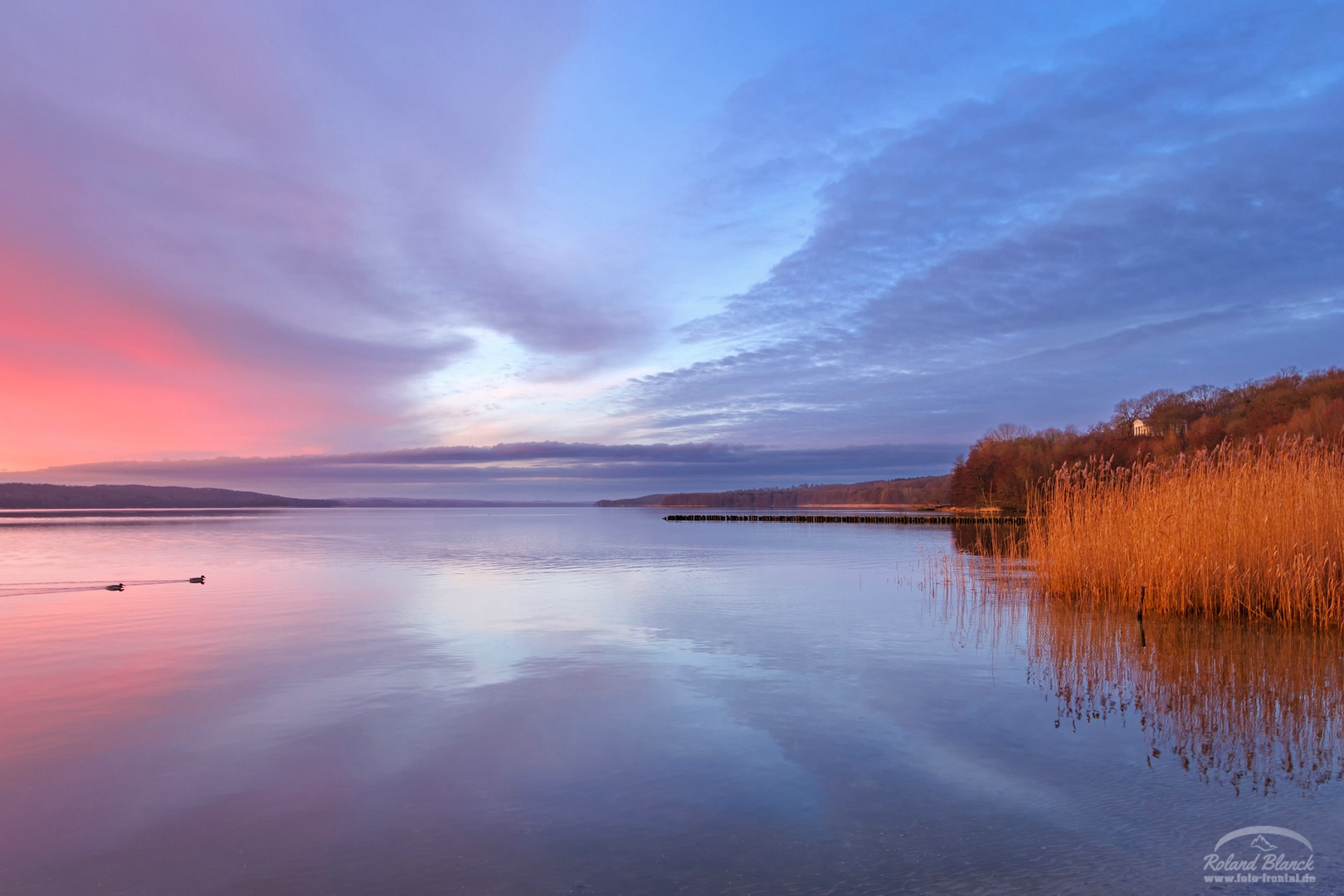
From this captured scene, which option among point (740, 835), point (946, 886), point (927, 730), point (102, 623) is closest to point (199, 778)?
point (740, 835)

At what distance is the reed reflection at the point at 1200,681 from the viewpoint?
5539mm

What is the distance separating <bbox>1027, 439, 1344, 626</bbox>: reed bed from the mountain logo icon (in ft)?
25.5

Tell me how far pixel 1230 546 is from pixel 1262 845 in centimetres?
865

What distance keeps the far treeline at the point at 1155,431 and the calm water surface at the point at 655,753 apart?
165 feet

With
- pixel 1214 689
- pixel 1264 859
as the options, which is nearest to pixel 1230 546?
pixel 1214 689

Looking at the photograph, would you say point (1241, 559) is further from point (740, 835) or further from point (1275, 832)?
point (740, 835)

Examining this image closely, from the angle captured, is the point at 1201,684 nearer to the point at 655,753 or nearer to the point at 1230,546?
the point at 1230,546

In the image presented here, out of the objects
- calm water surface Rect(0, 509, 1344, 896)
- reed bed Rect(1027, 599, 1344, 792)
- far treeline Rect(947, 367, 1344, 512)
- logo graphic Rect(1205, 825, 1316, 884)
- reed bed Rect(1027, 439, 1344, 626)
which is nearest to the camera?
logo graphic Rect(1205, 825, 1316, 884)

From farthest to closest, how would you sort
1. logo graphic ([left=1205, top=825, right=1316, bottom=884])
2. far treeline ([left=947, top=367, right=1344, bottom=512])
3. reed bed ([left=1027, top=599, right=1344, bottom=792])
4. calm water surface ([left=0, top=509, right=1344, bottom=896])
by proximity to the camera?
1. far treeline ([left=947, top=367, right=1344, bottom=512])
2. reed bed ([left=1027, top=599, right=1344, bottom=792])
3. calm water surface ([left=0, top=509, right=1344, bottom=896])
4. logo graphic ([left=1205, top=825, right=1316, bottom=884])

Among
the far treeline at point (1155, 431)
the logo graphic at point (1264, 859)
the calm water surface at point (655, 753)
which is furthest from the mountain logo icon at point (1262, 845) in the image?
the far treeline at point (1155, 431)

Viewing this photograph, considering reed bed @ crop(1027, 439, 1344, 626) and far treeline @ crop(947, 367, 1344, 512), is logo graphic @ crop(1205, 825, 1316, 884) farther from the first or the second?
far treeline @ crop(947, 367, 1344, 512)

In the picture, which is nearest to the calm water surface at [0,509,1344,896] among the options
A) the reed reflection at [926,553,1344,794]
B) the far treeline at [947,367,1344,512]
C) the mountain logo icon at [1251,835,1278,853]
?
the reed reflection at [926,553,1344,794]

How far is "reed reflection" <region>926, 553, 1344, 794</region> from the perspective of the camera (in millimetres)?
5539

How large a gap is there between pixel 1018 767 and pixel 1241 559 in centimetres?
819
